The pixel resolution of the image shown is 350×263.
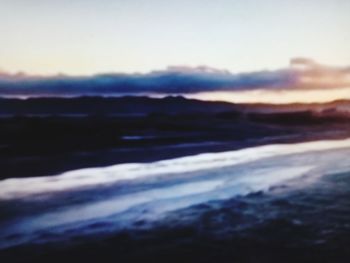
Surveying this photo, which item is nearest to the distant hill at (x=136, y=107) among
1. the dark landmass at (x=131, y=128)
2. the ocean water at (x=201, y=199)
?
the dark landmass at (x=131, y=128)

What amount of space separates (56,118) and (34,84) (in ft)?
0.41

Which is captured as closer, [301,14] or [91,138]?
[91,138]

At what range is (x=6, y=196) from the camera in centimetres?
145

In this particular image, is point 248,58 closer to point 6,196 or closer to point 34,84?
point 34,84

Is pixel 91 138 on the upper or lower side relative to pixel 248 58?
lower

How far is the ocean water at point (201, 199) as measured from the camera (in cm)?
149

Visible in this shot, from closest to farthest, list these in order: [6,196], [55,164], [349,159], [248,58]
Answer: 1. [6,196]
2. [55,164]
3. [248,58]
4. [349,159]

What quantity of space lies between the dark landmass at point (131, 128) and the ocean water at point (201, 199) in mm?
41

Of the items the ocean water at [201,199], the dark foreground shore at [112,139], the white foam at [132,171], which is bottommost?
the ocean water at [201,199]

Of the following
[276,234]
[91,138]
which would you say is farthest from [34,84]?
[276,234]

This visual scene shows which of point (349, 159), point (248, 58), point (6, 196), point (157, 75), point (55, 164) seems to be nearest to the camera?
point (6, 196)

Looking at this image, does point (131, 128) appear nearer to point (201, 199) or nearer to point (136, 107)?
point (136, 107)

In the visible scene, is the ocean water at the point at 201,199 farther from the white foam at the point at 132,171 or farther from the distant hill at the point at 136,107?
the distant hill at the point at 136,107

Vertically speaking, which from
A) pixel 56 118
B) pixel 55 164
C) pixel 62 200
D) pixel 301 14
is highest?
pixel 301 14
